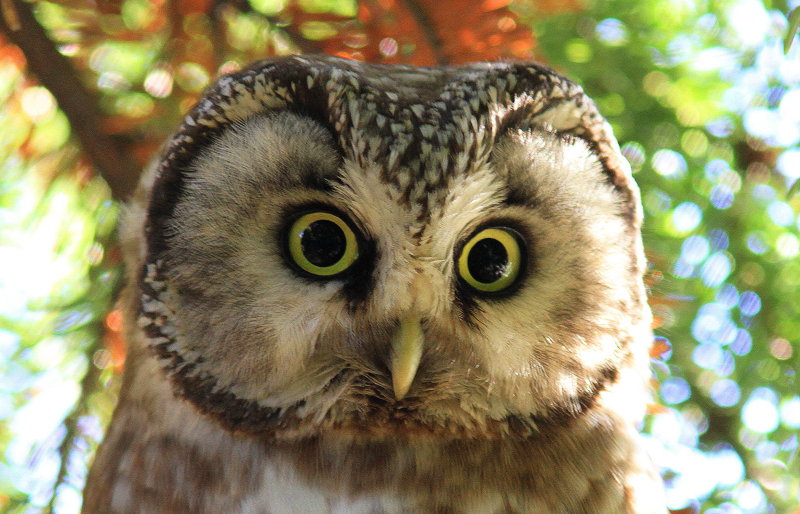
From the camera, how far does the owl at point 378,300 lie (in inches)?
45.6

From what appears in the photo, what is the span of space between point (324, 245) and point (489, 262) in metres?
0.25

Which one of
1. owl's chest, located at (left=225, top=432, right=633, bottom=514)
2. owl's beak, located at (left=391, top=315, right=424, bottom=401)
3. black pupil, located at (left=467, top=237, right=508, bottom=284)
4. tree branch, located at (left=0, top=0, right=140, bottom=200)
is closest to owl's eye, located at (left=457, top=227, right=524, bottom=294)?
black pupil, located at (left=467, top=237, right=508, bottom=284)

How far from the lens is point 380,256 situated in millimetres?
1148

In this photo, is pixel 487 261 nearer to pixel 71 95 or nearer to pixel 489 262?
pixel 489 262

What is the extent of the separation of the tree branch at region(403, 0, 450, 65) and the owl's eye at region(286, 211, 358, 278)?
501 mm

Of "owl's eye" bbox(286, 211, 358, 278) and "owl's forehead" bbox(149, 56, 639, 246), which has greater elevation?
"owl's forehead" bbox(149, 56, 639, 246)

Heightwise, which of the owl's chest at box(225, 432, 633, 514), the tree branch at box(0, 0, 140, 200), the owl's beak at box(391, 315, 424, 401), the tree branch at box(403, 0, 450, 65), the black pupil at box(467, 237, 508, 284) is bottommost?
the owl's chest at box(225, 432, 633, 514)

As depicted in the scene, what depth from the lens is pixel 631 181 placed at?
4.50 ft

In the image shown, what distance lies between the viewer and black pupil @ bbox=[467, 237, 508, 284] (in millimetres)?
1185

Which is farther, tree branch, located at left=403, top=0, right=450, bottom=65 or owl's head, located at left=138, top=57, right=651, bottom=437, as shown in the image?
tree branch, located at left=403, top=0, right=450, bottom=65

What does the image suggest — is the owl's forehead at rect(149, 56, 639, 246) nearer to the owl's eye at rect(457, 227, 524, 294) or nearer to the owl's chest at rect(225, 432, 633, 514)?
the owl's eye at rect(457, 227, 524, 294)

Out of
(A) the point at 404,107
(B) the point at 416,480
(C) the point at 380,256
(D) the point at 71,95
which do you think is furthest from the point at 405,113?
(D) the point at 71,95

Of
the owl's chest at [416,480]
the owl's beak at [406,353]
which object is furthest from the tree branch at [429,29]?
the owl's chest at [416,480]

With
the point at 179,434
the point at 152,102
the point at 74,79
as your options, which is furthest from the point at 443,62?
the point at 179,434
